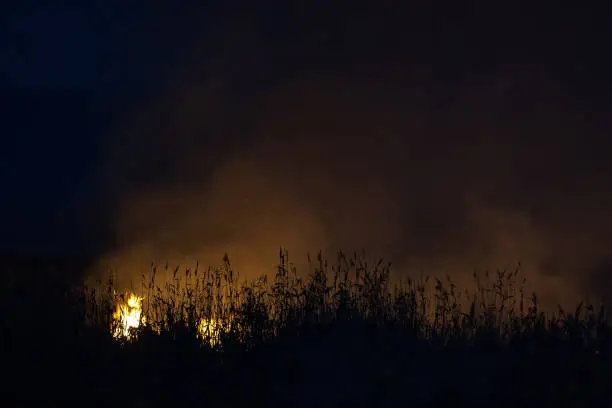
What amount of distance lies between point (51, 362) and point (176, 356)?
1107 mm

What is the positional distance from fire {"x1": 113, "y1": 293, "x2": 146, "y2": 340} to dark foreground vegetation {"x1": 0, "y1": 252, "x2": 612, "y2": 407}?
0.23ft

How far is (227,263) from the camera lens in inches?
334

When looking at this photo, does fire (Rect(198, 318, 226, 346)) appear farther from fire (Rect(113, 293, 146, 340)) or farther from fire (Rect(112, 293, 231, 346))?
fire (Rect(113, 293, 146, 340))

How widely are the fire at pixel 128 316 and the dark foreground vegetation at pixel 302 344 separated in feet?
0.23

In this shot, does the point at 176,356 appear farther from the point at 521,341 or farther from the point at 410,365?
the point at 521,341

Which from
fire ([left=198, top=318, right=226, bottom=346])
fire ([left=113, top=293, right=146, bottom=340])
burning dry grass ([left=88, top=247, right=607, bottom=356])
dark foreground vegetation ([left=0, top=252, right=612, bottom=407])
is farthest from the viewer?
fire ([left=113, top=293, right=146, bottom=340])

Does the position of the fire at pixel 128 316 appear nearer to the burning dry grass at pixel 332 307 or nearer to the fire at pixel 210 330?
the burning dry grass at pixel 332 307

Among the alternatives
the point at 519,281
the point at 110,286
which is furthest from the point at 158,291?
the point at 519,281

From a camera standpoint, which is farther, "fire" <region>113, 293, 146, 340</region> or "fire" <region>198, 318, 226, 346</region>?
"fire" <region>113, 293, 146, 340</region>

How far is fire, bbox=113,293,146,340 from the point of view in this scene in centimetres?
761

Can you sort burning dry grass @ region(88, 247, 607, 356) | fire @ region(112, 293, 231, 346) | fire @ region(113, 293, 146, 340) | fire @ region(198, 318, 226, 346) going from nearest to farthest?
burning dry grass @ region(88, 247, 607, 356) < fire @ region(198, 318, 226, 346) < fire @ region(112, 293, 231, 346) < fire @ region(113, 293, 146, 340)

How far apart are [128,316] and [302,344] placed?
2518 mm

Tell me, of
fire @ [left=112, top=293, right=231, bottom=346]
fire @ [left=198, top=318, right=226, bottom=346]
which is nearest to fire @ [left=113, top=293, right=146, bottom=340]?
fire @ [left=112, top=293, right=231, bottom=346]

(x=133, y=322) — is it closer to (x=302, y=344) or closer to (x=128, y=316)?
(x=128, y=316)
